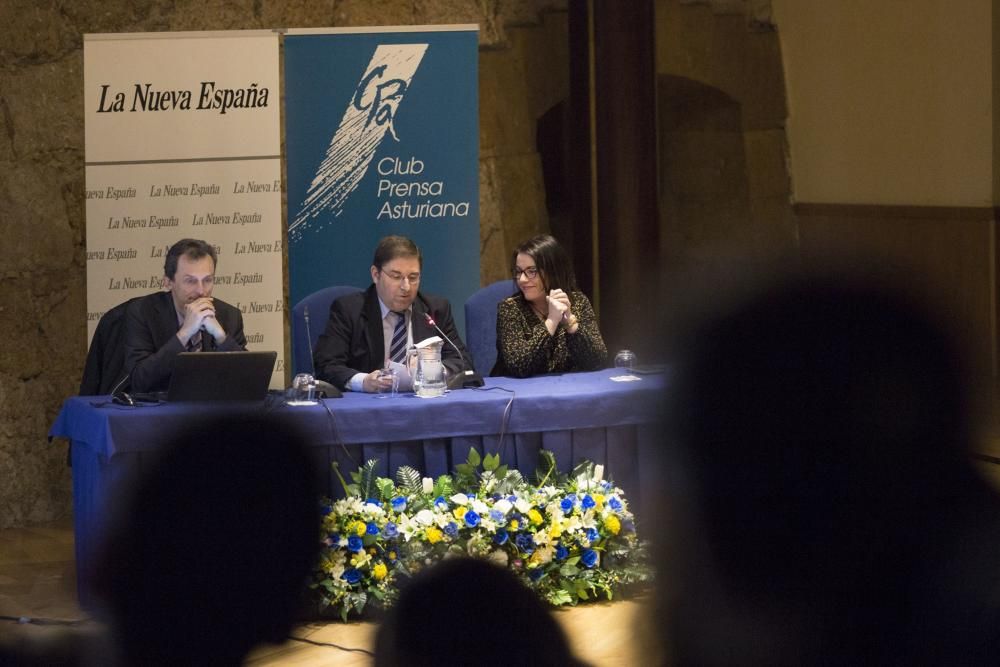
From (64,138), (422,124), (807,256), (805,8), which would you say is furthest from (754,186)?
(807,256)

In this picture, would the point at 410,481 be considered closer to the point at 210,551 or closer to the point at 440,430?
the point at 440,430

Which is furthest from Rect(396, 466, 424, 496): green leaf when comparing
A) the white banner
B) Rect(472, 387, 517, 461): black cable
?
the white banner

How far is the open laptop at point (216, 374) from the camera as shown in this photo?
3.66 m

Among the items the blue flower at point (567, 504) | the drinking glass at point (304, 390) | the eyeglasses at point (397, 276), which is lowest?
the blue flower at point (567, 504)

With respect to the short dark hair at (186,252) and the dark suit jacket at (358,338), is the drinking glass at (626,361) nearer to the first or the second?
the dark suit jacket at (358,338)

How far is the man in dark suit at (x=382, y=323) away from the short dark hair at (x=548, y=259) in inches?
15.4

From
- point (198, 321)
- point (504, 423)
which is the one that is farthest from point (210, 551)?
point (198, 321)

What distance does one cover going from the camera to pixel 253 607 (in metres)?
0.72

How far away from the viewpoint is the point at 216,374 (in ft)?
12.2

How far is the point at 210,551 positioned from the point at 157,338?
3573 mm

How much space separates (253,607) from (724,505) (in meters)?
0.27

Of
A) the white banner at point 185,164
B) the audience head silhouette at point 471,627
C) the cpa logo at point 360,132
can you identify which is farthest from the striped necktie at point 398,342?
the audience head silhouette at point 471,627

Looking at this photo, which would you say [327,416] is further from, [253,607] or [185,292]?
[253,607]

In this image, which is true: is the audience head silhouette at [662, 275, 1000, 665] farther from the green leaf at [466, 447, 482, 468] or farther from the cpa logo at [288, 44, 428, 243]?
the cpa logo at [288, 44, 428, 243]
